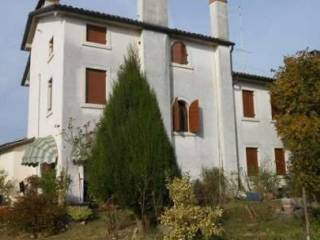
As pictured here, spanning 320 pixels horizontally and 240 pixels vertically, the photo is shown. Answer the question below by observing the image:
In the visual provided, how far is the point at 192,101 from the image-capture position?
30.9m

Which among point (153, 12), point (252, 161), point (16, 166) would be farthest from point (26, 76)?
point (252, 161)

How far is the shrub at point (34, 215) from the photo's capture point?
20562mm

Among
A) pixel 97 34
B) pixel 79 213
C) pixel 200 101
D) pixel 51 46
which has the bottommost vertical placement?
pixel 79 213

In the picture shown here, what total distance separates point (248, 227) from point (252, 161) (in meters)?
15.3

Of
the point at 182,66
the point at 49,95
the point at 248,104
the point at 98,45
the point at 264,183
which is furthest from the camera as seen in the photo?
the point at 248,104

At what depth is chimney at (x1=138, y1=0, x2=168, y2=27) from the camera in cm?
2986

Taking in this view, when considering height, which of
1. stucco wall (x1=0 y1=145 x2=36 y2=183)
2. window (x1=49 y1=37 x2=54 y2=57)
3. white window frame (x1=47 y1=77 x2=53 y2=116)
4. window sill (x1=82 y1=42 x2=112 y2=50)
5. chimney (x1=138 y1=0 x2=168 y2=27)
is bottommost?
stucco wall (x1=0 y1=145 x2=36 y2=183)

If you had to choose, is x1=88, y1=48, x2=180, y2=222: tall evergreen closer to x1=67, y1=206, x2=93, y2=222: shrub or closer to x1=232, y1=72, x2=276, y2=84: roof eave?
x1=67, y1=206, x2=93, y2=222: shrub

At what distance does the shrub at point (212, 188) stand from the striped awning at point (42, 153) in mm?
8059

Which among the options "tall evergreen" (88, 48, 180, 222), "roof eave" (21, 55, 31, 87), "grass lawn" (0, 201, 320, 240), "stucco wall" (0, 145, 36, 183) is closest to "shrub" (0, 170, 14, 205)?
"stucco wall" (0, 145, 36, 183)

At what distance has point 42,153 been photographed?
1008 inches

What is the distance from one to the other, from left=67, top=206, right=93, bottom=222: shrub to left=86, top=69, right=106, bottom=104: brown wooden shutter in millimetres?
6899

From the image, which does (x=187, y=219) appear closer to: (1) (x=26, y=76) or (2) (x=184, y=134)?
(2) (x=184, y=134)

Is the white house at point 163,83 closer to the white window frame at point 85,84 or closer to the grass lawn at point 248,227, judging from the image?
the white window frame at point 85,84
